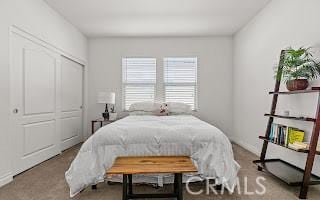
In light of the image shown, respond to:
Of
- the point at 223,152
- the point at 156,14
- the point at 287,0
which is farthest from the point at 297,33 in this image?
the point at 156,14

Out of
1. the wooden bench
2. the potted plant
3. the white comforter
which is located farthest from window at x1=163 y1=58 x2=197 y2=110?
the wooden bench

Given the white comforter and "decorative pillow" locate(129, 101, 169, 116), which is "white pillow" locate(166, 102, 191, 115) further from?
the white comforter

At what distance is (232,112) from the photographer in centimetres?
552

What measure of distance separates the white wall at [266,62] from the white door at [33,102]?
365 centimetres

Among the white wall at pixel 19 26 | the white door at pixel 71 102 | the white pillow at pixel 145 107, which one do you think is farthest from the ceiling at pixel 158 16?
the white pillow at pixel 145 107

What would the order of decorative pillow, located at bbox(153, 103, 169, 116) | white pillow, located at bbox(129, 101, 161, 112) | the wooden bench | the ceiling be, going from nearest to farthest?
the wooden bench, the ceiling, decorative pillow, located at bbox(153, 103, 169, 116), white pillow, located at bbox(129, 101, 161, 112)

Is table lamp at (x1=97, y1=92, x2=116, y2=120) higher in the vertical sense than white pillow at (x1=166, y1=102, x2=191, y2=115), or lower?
higher

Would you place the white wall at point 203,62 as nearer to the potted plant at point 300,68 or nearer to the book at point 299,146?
the potted plant at point 300,68

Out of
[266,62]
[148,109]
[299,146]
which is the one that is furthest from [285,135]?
[148,109]

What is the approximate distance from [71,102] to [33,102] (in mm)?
1406

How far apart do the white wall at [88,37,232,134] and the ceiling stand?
0.27 m

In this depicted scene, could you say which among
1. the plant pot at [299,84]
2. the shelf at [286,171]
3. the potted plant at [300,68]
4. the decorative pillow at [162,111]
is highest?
the potted plant at [300,68]

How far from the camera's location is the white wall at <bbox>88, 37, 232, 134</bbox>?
552cm

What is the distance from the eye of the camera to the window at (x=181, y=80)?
5.55 m
